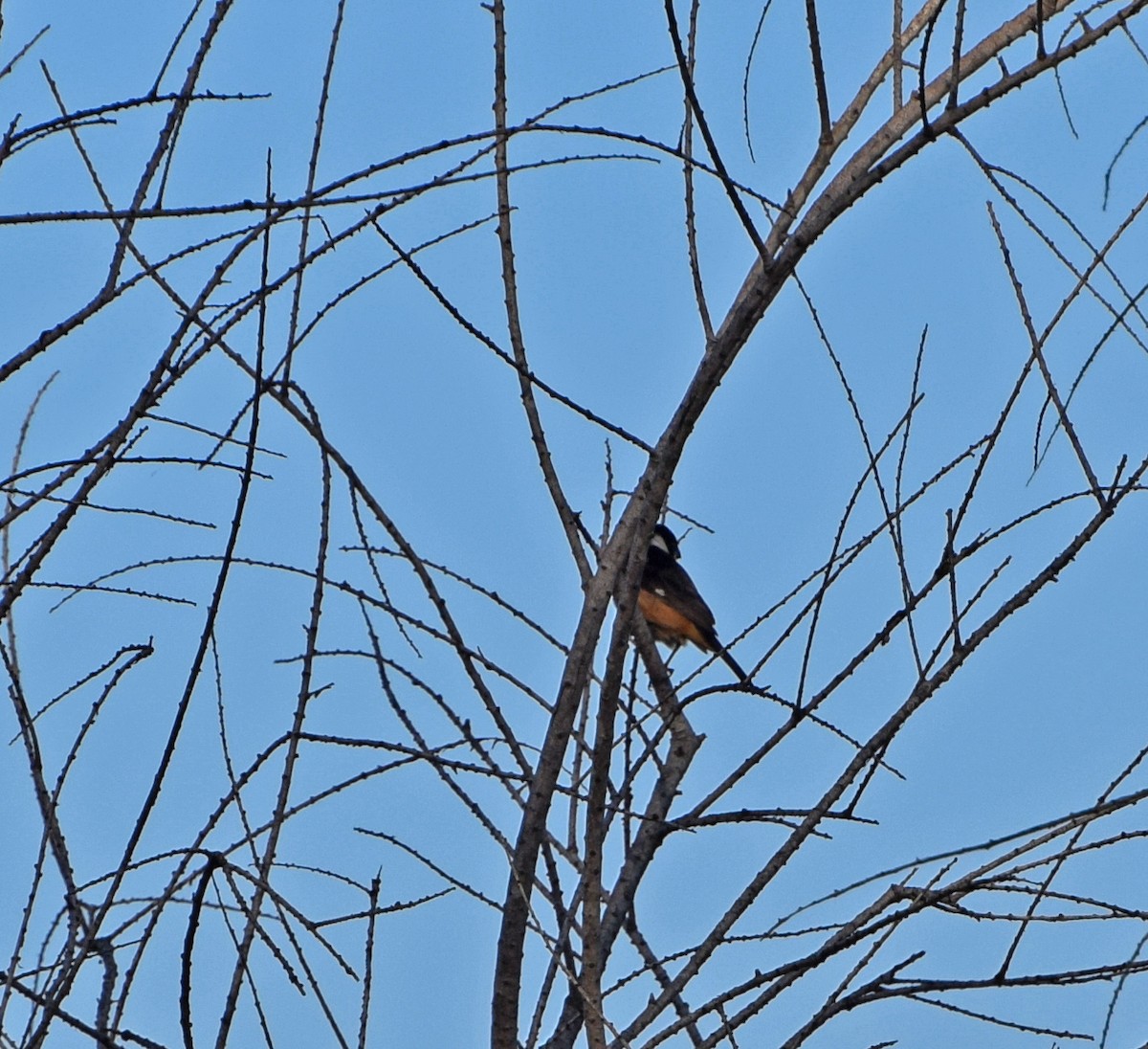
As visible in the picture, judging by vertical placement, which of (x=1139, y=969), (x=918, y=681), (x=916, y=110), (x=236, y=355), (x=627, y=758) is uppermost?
(x=916, y=110)

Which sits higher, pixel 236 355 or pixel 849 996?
pixel 236 355

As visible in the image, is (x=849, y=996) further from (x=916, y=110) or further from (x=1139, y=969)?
(x=916, y=110)

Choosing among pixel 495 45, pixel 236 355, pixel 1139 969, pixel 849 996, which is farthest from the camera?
pixel 495 45

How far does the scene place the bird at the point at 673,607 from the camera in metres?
8.24

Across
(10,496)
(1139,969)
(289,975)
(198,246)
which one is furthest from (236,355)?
(1139,969)

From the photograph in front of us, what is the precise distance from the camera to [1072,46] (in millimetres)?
1751

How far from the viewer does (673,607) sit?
8258 mm

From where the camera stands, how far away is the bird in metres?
8.24

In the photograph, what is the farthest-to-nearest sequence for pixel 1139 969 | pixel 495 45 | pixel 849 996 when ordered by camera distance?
pixel 495 45 → pixel 849 996 → pixel 1139 969

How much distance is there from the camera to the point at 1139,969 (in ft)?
5.00

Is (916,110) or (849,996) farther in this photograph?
(916,110)

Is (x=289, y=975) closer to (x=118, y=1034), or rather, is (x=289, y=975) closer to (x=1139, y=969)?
(x=118, y=1034)

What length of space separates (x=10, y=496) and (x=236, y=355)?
1.01 feet

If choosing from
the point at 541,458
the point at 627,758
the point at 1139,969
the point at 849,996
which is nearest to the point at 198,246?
the point at 541,458
